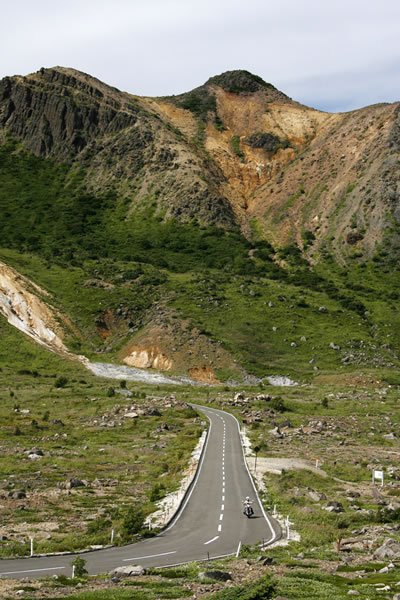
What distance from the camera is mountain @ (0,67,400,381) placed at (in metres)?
111

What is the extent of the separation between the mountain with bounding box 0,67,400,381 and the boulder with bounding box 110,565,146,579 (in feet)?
251

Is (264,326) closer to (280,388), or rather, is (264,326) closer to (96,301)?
(280,388)

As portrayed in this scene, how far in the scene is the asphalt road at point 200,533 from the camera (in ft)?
90.5

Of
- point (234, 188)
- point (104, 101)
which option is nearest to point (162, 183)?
point (234, 188)

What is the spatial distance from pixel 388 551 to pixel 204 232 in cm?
13584

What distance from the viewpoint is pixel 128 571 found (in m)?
25.2

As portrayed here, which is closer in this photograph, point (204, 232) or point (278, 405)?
point (278, 405)

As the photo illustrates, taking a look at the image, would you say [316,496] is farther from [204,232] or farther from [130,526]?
[204,232]

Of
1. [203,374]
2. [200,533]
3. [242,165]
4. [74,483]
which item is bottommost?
[203,374]

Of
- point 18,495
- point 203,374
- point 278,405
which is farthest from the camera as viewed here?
point 203,374

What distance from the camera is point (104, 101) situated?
195 metres

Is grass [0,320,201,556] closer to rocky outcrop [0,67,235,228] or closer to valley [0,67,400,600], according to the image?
valley [0,67,400,600]

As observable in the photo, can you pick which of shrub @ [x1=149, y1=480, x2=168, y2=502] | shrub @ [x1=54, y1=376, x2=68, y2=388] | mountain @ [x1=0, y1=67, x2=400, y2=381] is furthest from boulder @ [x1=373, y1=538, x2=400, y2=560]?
mountain @ [x1=0, y1=67, x2=400, y2=381]

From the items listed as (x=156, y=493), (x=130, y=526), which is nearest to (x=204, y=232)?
(x=156, y=493)
